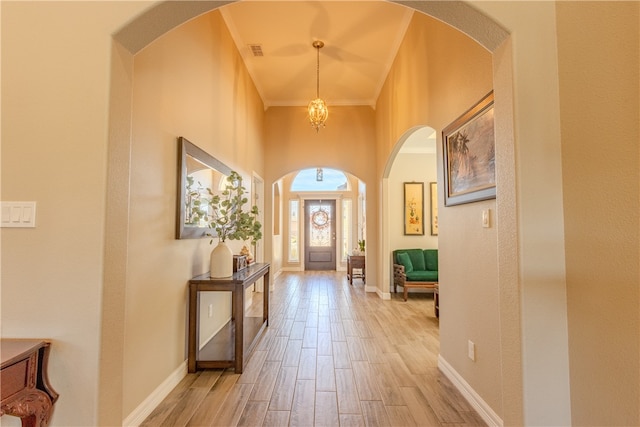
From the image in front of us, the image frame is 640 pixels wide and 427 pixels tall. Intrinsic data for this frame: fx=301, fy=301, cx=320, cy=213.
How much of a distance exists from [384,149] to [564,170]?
→ 3.89m

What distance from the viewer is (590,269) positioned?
3.81 ft

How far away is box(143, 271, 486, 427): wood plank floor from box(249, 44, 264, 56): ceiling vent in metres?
3.62

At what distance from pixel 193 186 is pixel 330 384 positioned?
1.94 metres

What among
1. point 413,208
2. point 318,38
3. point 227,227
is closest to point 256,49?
point 318,38

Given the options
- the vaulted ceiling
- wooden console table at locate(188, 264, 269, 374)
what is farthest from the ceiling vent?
wooden console table at locate(188, 264, 269, 374)

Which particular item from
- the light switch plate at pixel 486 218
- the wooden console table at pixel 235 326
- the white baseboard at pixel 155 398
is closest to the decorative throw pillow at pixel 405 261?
the wooden console table at pixel 235 326

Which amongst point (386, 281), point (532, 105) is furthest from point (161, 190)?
point (386, 281)

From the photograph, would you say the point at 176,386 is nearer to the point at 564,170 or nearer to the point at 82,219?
the point at 82,219

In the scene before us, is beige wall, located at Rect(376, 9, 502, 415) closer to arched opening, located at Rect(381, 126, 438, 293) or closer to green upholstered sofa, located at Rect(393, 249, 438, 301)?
green upholstered sofa, located at Rect(393, 249, 438, 301)

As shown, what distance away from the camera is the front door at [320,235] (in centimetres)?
880

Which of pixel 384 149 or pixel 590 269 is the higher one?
pixel 384 149

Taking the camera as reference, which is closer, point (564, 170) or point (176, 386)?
point (564, 170)

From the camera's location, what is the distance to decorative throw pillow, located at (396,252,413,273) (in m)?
5.33

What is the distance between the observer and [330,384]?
2.27 metres
